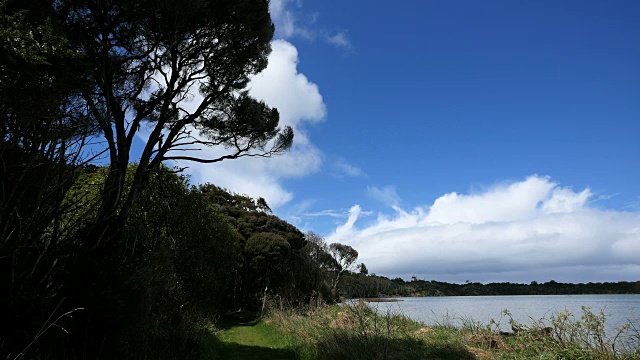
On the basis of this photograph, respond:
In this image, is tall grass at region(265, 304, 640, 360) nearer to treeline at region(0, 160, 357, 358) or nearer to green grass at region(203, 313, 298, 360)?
green grass at region(203, 313, 298, 360)

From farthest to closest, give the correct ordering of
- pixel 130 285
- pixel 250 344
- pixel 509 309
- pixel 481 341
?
pixel 509 309 → pixel 250 344 → pixel 481 341 → pixel 130 285

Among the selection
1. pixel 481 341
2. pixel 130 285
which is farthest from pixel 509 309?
pixel 130 285

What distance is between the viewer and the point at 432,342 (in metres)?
8.94

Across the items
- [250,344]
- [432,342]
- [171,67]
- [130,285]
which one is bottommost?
[250,344]

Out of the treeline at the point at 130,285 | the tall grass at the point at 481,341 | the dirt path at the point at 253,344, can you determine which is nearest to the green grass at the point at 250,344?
the dirt path at the point at 253,344

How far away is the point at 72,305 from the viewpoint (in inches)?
228

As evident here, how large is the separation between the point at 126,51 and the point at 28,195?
6.07 meters

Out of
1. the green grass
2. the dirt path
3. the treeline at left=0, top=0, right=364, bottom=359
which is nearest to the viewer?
the treeline at left=0, top=0, right=364, bottom=359

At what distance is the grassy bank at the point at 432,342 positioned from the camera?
668cm

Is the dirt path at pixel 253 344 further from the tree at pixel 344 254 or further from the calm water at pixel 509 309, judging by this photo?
the tree at pixel 344 254

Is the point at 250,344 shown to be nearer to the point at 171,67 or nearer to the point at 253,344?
the point at 253,344

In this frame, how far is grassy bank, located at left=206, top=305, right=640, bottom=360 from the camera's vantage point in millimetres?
6684

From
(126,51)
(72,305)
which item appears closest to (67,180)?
(72,305)

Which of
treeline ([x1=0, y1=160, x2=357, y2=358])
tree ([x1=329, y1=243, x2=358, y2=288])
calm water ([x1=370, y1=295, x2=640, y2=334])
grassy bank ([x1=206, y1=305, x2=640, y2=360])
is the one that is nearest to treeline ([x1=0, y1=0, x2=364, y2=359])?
treeline ([x1=0, y1=160, x2=357, y2=358])
